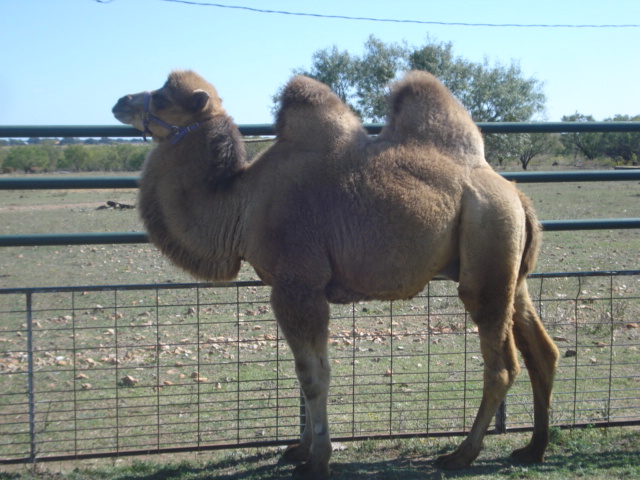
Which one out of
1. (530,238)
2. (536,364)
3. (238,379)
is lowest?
(238,379)

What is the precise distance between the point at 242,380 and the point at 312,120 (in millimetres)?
2512

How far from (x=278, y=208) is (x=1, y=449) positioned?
9.28ft

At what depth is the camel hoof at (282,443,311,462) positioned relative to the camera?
489 cm

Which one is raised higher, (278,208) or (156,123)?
(156,123)

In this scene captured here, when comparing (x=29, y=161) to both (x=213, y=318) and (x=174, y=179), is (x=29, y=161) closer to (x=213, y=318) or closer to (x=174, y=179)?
(x=213, y=318)

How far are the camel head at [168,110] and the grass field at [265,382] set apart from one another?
50.5 inches

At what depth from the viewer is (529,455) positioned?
16.0 feet

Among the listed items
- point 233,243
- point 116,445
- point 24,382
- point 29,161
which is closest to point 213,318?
point 24,382

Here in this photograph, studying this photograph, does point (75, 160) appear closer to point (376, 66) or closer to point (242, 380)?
point (376, 66)

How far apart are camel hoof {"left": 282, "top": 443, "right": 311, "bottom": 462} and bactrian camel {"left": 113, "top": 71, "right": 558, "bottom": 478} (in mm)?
15

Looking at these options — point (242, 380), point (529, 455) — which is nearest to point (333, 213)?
point (242, 380)

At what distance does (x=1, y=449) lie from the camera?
496 cm

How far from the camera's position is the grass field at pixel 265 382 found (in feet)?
16.0

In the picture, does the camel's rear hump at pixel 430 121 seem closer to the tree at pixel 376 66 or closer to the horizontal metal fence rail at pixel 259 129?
the horizontal metal fence rail at pixel 259 129
